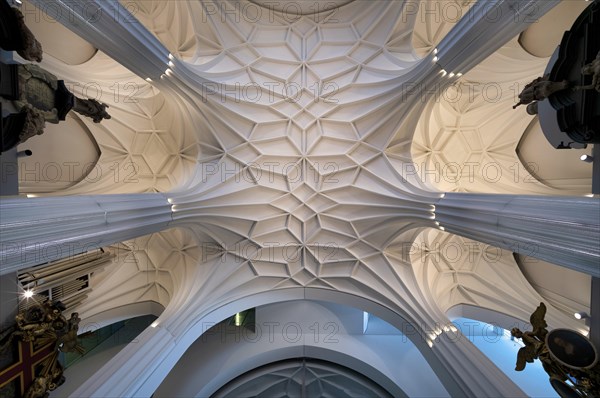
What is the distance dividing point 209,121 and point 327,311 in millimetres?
10322

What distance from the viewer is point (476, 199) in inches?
255

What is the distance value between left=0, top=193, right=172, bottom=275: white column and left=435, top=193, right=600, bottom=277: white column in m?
6.95

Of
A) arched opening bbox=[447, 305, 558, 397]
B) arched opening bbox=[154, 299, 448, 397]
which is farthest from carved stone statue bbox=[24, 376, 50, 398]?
arched opening bbox=[447, 305, 558, 397]

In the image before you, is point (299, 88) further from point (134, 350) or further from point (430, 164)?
point (134, 350)

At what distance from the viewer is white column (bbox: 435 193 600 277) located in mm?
3883

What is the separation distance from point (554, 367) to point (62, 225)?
8.13 meters

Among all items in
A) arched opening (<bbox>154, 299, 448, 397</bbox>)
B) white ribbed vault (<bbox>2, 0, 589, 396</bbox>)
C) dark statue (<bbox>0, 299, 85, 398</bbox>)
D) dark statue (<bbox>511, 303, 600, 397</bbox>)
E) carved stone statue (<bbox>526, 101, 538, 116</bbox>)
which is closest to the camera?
dark statue (<bbox>511, 303, 600, 397</bbox>)

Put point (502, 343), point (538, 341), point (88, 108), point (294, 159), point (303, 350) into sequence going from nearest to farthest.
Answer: point (538, 341) → point (88, 108) → point (294, 159) → point (502, 343) → point (303, 350)

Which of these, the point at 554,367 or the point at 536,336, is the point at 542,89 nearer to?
the point at 536,336

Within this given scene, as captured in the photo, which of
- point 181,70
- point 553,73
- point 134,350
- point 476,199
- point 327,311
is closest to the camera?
point 553,73

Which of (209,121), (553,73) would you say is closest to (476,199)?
(553,73)

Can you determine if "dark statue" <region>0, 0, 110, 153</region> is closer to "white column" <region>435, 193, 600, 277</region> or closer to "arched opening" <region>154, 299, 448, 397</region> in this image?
"white column" <region>435, 193, 600, 277</region>

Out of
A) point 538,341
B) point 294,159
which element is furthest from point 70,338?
point 538,341

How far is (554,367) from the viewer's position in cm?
525
